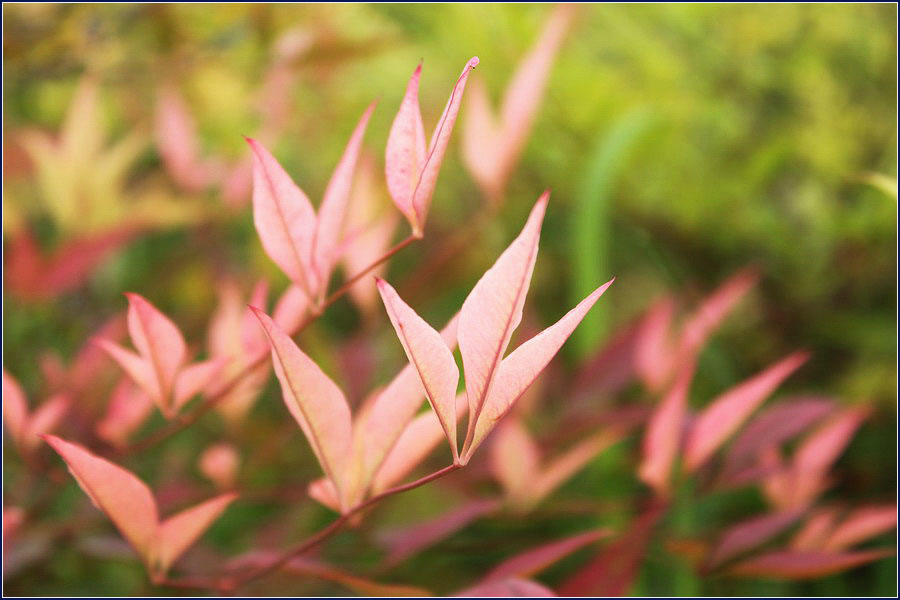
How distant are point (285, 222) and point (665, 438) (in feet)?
0.53

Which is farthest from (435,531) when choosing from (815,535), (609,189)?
(609,189)

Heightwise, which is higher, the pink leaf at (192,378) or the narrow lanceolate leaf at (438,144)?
the narrow lanceolate leaf at (438,144)

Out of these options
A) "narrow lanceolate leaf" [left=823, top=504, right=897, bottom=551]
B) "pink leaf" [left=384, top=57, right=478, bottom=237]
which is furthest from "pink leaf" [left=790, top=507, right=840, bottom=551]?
"pink leaf" [left=384, top=57, right=478, bottom=237]

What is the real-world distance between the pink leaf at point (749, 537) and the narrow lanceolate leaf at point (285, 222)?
0.18 metres

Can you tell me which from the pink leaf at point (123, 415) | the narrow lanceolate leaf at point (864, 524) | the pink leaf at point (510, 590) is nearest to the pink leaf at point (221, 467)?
the pink leaf at point (123, 415)

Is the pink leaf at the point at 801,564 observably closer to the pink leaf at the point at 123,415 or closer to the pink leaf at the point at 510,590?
the pink leaf at the point at 510,590

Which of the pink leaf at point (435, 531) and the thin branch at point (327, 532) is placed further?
the pink leaf at point (435, 531)

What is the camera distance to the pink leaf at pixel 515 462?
1.07ft

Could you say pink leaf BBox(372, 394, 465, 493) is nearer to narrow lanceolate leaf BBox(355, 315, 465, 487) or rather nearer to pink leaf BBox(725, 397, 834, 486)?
narrow lanceolate leaf BBox(355, 315, 465, 487)

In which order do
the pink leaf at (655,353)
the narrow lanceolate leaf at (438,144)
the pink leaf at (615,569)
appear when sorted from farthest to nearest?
1. the pink leaf at (655,353)
2. the pink leaf at (615,569)
3. the narrow lanceolate leaf at (438,144)

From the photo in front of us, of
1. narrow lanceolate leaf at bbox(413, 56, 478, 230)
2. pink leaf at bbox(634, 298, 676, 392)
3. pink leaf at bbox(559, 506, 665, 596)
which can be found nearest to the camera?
narrow lanceolate leaf at bbox(413, 56, 478, 230)

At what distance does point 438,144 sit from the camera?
18 centimetres

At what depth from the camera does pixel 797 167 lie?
0.55m

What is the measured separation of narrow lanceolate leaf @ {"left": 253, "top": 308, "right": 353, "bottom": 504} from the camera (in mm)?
190
